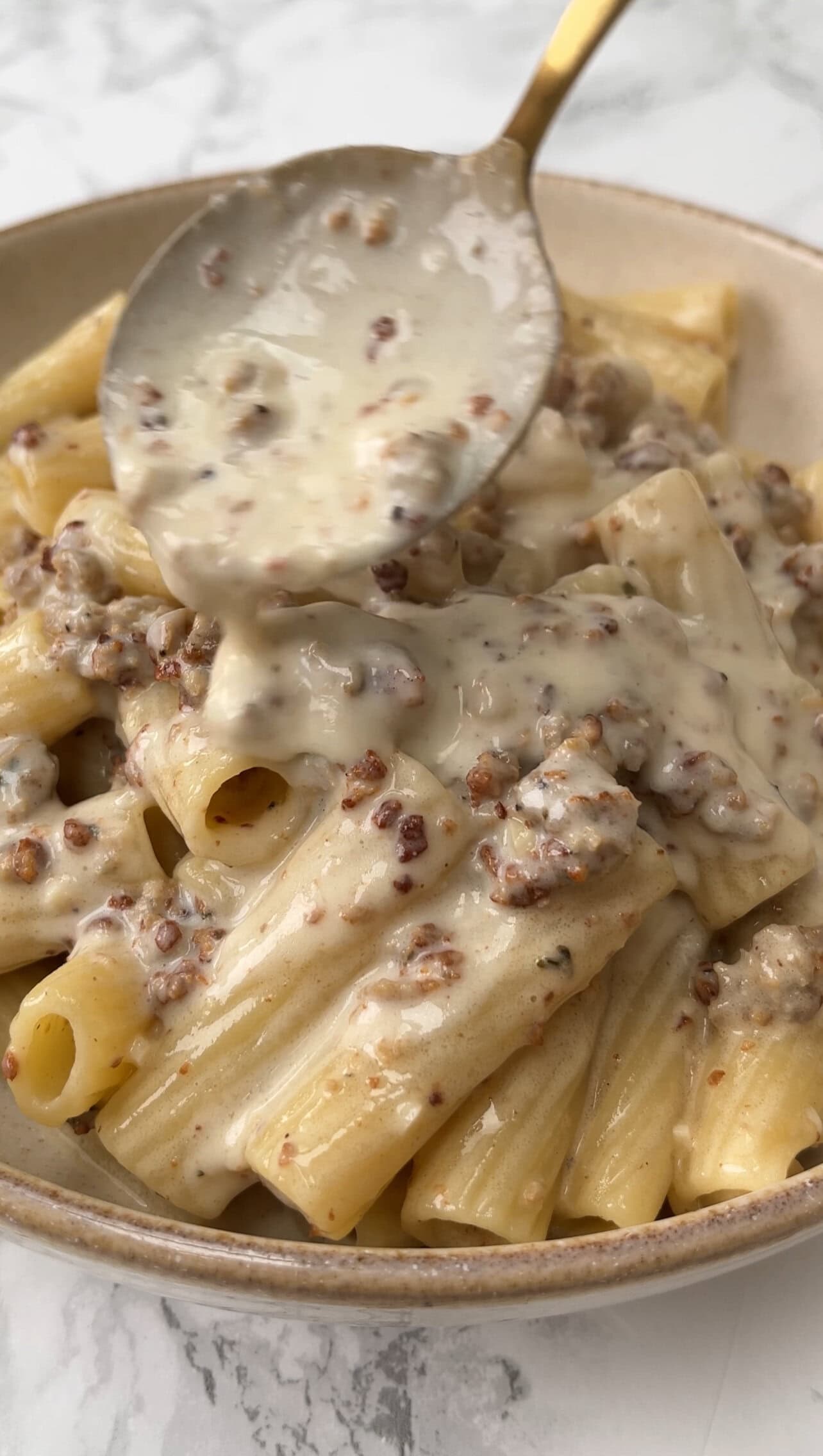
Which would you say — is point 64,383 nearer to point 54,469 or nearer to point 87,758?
point 54,469

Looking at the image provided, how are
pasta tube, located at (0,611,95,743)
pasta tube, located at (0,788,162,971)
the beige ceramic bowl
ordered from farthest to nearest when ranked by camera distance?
pasta tube, located at (0,611,95,743) → pasta tube, located at (0,788,162,971) → the beige ceramic bowl

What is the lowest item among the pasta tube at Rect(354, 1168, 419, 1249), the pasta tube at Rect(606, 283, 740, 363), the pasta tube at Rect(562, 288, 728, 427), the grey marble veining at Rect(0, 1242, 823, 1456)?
the grey marble veining at Rect(0, 1242, 823, 1456)

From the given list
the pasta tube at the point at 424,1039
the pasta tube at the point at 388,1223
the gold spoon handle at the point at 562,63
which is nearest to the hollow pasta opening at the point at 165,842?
the pasta tube at the point at 424,1039

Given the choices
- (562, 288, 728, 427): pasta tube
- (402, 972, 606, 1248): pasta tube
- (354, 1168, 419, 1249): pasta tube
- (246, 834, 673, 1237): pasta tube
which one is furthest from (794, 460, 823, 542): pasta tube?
(354, 1168, 419, 1249): pasta tube

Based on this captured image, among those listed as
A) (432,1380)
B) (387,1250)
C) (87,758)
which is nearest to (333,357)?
(87,758)

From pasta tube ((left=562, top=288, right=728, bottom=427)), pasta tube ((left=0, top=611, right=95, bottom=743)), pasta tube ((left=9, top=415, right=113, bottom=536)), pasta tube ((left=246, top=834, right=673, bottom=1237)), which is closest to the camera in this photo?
pasta tube ((left=246, top=834, right=673, bottom=1237))

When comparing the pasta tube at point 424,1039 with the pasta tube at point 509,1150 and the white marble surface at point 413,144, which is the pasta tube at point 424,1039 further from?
the white marble surface at point 413,144

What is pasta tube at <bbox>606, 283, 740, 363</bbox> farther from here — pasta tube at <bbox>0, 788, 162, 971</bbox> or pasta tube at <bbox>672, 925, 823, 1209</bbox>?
pasta tube at <bbox>0, 788, 162, 971</bbox>
